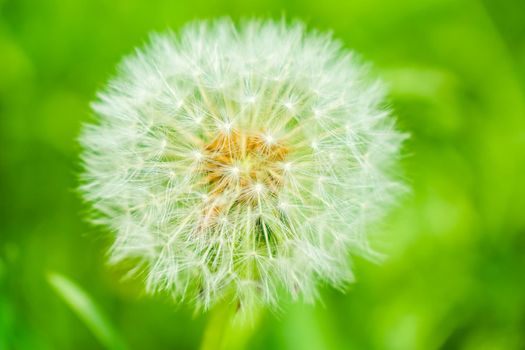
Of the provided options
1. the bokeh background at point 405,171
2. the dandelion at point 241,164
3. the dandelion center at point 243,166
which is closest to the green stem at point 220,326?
the dandelion at point 241,164

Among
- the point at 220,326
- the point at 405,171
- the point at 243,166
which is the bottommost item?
the point at 220,326

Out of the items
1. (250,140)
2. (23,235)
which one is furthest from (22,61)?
(250,140)

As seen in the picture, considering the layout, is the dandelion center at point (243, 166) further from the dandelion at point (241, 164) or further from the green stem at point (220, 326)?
the green stem at point (220, 326)

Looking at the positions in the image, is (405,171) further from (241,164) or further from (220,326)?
(220,326)

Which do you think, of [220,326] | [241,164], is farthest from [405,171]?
[220,326]

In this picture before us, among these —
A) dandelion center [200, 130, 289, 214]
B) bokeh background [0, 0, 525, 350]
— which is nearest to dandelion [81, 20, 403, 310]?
dandelion center [200, 130, 289, 214]

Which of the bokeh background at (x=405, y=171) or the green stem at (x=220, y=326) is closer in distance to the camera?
the green stem at (x=220, y=326)
